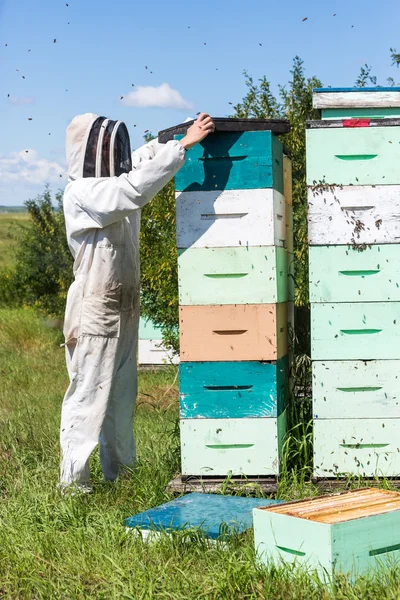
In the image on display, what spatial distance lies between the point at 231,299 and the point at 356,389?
707 millimetres

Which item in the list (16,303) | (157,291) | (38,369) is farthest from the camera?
(16,303)

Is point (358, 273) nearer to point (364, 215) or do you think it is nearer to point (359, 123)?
point (364, 215)

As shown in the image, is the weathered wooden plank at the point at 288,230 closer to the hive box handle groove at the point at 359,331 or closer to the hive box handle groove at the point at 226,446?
Answer: the hive box handle groove at the point at 359,331

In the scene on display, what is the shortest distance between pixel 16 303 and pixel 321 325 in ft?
50.4

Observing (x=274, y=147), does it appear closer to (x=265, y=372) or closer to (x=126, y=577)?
(x=265, y=372)

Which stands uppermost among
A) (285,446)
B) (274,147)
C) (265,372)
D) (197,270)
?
(274,147)

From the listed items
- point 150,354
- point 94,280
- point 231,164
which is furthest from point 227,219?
point 150,354

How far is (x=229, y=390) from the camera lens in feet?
13.3

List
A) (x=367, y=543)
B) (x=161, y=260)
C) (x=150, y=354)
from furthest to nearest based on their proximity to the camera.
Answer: (x=150, y=354)
(x=161, y=260)
(x=367, y=543)

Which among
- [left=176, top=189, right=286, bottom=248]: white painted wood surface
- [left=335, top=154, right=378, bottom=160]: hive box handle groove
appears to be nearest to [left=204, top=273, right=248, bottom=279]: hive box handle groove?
[left=176, top=189, right=286, bottom=248]: white painted wood surface

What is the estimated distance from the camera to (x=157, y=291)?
9.65 meters

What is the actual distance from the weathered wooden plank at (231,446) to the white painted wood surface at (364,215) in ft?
3.03

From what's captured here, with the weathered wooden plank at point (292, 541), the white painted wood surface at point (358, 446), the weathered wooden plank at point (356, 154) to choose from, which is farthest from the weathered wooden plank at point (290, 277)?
the weathered wooden plank at point (292, 541)

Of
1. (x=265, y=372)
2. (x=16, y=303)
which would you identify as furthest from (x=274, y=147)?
(x=16, y=303)
